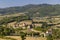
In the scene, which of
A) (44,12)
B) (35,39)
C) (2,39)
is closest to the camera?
(2,39)

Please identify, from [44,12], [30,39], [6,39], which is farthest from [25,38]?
[44,12]

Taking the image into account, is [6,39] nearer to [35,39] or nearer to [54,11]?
[35,39]

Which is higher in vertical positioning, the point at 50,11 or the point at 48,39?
the point at 48,39

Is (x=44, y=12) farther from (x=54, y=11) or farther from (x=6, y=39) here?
(x=6, y=39)

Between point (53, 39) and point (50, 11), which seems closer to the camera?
point (53, 39)

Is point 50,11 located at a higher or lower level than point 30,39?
lower

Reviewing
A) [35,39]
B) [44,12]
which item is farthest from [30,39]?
[44,12]

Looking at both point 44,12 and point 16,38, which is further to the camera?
point 44,12

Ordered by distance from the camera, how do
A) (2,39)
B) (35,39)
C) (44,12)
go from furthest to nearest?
(44,12) < (35,39) < (2,39)
